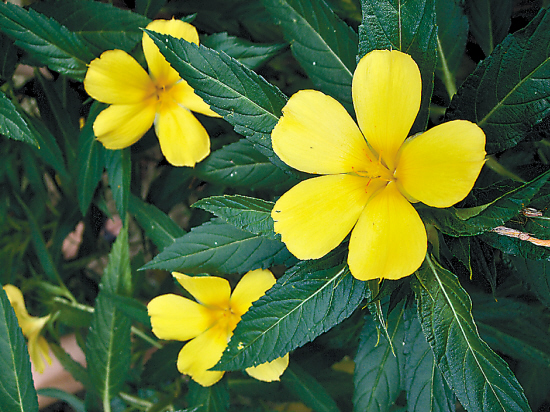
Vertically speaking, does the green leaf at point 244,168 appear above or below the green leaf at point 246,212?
below

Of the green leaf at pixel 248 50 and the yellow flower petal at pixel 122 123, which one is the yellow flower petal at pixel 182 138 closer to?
the yellow flower petal at pixel 122 123

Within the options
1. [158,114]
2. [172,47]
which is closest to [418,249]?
[172,47]

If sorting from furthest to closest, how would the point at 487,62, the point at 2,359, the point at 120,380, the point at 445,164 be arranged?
1. the point at 120,380
2. the point at 2,359
3. the point at 487,62
4. the point at 445,164

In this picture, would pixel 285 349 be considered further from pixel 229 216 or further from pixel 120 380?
pixel 120 380

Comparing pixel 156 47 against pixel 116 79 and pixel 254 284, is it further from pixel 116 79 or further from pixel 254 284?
pixel 254 284

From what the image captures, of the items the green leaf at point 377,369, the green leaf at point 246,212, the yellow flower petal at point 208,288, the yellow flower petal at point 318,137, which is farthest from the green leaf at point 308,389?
the yellow flower petal at point 318,137

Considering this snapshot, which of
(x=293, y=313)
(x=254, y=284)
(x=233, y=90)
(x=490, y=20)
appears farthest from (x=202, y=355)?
(x=490, y=20)
